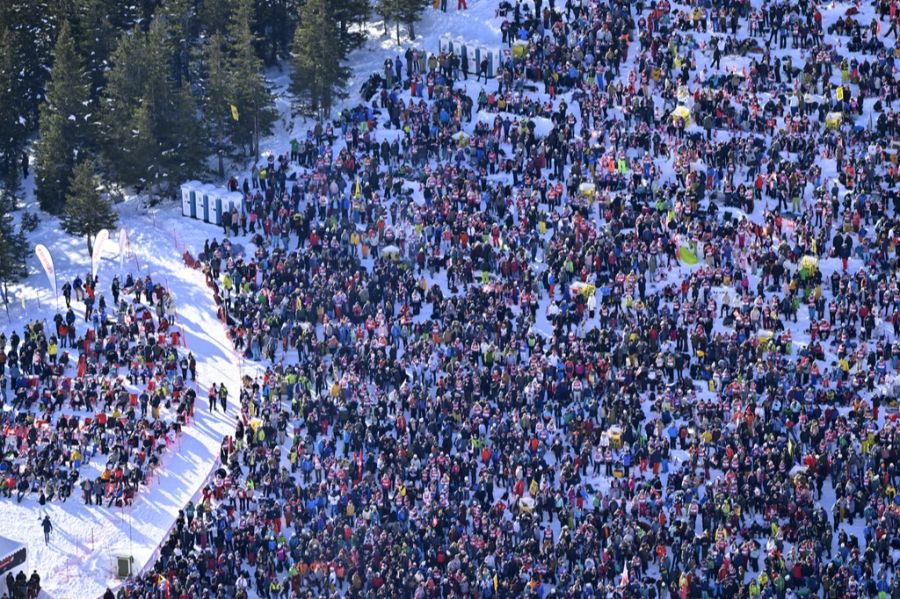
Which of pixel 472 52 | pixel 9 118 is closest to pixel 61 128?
pixel 9 118

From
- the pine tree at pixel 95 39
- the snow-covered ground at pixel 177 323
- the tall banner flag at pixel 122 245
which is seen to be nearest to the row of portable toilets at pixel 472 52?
the snow-covered ground at pixel 177 323

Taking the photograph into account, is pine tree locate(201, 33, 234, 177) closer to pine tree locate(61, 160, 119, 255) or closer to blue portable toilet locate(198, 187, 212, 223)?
blue portable toilet locate(198, 187, 212, 223)

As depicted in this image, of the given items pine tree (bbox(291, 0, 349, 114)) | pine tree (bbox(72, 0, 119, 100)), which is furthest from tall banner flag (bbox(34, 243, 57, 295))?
pine tree (bbox(72, 0, 119, 100))

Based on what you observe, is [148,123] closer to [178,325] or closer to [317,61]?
[317,61]

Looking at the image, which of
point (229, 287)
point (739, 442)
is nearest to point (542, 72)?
point (229, 287)

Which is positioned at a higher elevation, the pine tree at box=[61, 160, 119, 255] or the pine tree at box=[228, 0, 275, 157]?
the pine tree at box=[228, 0, 275, 157]

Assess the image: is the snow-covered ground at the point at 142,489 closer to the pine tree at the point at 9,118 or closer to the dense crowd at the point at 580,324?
the dense crowd at the point at 580,324

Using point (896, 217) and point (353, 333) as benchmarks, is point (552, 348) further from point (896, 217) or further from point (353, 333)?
point (896, 217)
